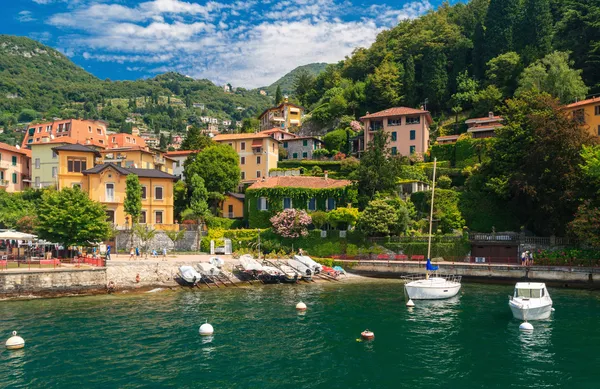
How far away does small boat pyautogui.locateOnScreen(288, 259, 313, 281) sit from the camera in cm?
4444

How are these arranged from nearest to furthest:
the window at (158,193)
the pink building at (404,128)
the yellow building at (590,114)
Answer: the yellow building at (590,114), the window at (158,193), the pink building at (404,128)

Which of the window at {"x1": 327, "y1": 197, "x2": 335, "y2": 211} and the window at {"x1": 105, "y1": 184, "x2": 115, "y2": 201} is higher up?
the window at {"x1": 105, "y1": 184, "x2": 115, "y2": 201}

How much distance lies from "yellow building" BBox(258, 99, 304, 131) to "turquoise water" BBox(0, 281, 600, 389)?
264 ft

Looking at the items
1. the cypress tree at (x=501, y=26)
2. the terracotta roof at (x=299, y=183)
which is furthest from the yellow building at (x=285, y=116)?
the terracotta roof at (x=299, y=183)

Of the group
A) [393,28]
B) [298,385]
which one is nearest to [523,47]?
[393,28]

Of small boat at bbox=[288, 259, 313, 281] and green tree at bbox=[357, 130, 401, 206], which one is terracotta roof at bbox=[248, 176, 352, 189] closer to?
green tree at bbox=[357, 130, 401, 206]

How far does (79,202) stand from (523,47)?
81.2 meters

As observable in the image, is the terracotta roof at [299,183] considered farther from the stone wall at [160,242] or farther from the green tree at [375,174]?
the stone wall at [160,242]

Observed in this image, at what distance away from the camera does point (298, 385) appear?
1856 cm

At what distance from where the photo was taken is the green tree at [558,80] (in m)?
66.2

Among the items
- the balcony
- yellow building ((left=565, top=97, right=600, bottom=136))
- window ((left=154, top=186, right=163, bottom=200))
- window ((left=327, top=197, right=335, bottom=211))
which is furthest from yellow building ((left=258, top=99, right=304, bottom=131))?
yellow building ((left=565, top=97, right=600, bottom=136))

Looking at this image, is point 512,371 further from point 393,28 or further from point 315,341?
point 393,28

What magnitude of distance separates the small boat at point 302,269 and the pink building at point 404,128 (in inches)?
1372

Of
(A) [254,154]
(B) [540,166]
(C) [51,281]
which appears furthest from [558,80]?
(C) [51,281]
